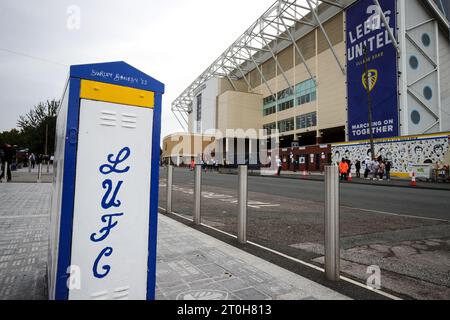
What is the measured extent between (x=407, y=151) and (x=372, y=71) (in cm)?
901

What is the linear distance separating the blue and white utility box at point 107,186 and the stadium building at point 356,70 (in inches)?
835

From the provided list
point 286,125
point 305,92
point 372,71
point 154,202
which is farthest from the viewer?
point 286,125

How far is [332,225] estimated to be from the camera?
2.64 m

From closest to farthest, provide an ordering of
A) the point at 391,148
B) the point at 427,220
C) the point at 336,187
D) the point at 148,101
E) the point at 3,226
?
1. the point at 148,101
2. the point at 336,187
3. the point at 3,226
4. the point at 427,220
5. the point at 391,148

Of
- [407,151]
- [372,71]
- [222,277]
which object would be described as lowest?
[222,277]

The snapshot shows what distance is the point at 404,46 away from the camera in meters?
24.1

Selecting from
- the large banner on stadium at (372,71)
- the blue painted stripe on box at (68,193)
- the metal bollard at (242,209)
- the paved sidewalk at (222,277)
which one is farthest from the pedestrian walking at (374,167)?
the blue painted stripe on box at (68,193)

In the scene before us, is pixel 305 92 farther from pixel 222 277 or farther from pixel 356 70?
pixel 222 277

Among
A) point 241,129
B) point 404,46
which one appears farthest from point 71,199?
point 241,129

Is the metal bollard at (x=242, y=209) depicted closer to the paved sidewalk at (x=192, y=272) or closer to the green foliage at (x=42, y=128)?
the paved sidewalk at (x=192, y=272)

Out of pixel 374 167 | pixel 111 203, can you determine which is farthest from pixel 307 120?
pixel 111 203

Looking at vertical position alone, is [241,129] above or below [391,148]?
above
